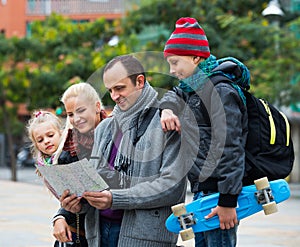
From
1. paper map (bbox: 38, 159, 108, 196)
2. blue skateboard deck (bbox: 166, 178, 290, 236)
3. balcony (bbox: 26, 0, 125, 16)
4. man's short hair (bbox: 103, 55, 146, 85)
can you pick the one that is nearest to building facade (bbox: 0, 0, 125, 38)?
balcony (bbox: 26, 0, 125, 16)

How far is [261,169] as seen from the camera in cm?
352

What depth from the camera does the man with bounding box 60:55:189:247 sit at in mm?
3615

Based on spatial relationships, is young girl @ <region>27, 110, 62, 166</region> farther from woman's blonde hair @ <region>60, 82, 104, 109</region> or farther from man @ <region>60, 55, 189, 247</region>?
man @ <region>60, 55, 189, 247</region>

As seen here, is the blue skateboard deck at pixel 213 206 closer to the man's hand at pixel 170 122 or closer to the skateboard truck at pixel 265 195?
the skateboard truck at pixel 265 195

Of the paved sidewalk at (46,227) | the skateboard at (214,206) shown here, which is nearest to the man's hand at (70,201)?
the skateboard at (214,206)

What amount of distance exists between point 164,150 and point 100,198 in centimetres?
38

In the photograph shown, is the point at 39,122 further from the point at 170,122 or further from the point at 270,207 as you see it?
the point at 270,207

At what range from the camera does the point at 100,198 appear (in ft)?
11.9

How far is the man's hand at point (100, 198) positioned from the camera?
3623 millimetres

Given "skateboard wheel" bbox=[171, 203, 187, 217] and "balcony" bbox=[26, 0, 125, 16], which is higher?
"skateboard wheel" bbox=[171, 203, 187, 217]

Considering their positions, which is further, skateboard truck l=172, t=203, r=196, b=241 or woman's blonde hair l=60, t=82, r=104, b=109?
woman's blonde hair l=60, t=82, r=104, b=109

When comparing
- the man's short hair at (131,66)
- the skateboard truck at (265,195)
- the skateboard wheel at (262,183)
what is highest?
the man's short hair at (131,66)

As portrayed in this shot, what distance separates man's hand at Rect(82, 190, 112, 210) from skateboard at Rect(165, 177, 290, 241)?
1.05 feet

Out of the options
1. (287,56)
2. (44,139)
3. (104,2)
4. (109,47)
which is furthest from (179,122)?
(104,2)
